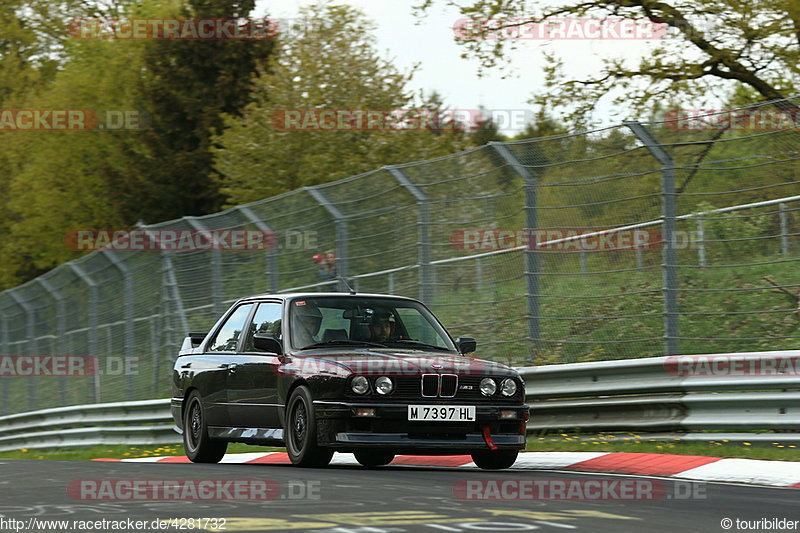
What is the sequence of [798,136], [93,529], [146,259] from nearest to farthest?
1. [93,529]
2. [798,136]
3. [146,259]

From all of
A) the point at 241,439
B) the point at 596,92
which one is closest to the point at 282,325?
the point at 241,439

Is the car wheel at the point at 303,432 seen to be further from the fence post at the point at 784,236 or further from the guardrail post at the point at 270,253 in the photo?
the guardrail post at the point at 270,253

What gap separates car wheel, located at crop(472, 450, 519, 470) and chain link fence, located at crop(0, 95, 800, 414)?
1.92 meters

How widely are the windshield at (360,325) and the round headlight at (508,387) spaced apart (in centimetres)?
105

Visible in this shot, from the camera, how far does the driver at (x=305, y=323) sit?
1091cm

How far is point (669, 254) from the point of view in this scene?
1141 cm

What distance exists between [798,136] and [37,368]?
18.6 m

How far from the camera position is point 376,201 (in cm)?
1523

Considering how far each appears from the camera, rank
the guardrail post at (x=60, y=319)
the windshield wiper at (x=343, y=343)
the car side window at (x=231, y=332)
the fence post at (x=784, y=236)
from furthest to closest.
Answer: the guardrail post at (x=60, y=319) < the car side window at (x=231, y=332) < the windshield wiper at (x=343, y=343) < the fence post at (x=784, y=236)

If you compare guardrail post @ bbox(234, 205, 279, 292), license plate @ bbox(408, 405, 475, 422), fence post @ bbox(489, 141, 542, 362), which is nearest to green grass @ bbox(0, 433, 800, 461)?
fence post @ bbox(489, 141, 542, 362)

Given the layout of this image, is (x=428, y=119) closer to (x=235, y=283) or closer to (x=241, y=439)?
(x=235, y=283)

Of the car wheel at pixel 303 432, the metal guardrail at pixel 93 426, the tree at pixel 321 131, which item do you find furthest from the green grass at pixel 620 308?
the tree at pixel 321 131

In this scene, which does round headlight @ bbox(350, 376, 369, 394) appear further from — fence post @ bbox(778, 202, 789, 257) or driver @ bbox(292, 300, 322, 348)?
fence post @ bbox(778, 202, 789, 257)

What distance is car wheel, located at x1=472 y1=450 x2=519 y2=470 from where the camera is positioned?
1039 centimetres
